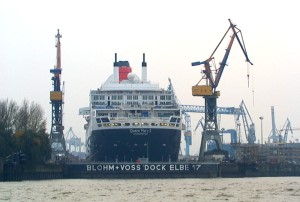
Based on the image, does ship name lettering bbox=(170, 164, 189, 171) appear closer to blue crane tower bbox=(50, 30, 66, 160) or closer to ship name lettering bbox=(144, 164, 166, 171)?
ship name lettering bbox=(144, 164, 166, 171)

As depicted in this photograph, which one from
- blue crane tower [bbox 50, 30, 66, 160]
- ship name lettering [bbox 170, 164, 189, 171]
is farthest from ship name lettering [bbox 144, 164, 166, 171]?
blue crane tower [bbox 50, 30, 66, 160]

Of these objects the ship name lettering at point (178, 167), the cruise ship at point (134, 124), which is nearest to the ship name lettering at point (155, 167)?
the ship name lettering at point (178, 167)

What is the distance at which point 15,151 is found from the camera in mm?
120250

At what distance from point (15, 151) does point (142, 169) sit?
19.4m

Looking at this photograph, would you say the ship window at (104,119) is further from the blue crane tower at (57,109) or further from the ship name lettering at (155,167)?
the blue crane tower at (57,109)

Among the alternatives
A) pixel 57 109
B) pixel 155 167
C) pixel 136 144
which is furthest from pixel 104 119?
pixel 57 109

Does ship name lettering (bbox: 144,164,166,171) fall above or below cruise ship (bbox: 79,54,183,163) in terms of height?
below

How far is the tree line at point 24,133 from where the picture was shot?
390 feet

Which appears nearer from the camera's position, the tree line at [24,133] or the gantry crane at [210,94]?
the tree line at [24,133]

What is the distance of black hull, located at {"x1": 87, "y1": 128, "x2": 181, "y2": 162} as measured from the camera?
128 meters

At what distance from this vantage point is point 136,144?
128 metres

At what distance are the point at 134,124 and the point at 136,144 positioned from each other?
10.5ft

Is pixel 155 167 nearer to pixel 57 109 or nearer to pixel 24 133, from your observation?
pixel 24 133

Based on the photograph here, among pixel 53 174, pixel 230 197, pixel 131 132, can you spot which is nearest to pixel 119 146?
pixel 131 132
